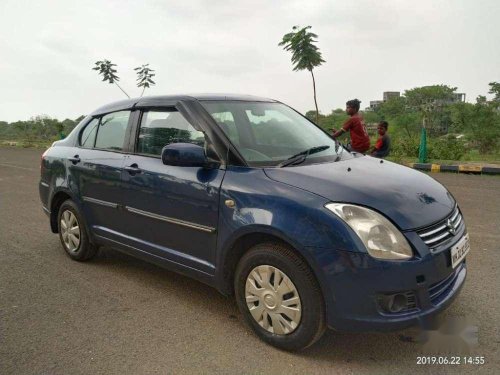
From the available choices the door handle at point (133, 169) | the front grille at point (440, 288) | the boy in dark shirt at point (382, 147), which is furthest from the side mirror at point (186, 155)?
the boy in dark shirt at point (382, 147)

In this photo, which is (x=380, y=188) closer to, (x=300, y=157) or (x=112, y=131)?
(x=300, y=157)

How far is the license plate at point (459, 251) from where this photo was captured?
267 cm

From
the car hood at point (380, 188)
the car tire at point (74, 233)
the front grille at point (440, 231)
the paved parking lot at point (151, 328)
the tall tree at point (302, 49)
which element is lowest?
the paved parking lot at point (151, 328)

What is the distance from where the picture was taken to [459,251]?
2.78 metres

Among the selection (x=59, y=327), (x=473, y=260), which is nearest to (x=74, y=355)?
(x=59, y=327)

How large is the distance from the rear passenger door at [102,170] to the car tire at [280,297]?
5.13 ft

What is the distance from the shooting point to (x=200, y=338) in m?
2.99

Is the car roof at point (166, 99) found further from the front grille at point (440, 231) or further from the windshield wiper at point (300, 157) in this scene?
the front grille at point (440, 231)

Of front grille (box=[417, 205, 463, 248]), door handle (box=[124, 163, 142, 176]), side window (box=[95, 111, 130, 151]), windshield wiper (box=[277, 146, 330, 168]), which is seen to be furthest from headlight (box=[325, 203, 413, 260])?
side window (box=[95, 111, 130, 151])

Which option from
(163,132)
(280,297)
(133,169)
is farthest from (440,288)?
(133,169)

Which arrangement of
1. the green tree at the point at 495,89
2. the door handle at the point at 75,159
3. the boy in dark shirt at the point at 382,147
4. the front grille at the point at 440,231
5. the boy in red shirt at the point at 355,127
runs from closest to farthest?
1. the front grille at the point at 440,231
2. the door handle at the point at 75,159
3. the boy in red shirt at the point at 355,127
4. the boy in dark shirt at the point at 382,147
5. the green tree at the point at 495,89

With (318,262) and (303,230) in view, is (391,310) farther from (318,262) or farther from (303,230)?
(303,230)

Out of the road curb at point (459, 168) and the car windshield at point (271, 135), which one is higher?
the car windshield at point (271, 135)

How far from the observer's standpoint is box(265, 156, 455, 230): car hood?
2.55 metres
